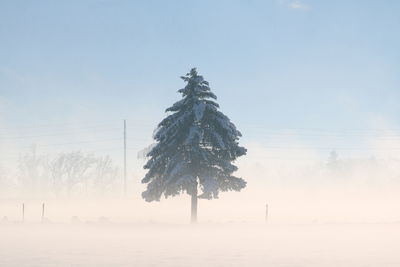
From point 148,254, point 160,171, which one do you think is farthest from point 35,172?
point 148,254

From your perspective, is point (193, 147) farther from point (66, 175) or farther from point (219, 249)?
point (66, 175)

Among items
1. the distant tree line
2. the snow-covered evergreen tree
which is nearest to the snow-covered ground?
the snow-covered evergreen tree

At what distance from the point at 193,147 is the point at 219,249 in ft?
55.9

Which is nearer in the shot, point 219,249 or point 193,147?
point 219,249

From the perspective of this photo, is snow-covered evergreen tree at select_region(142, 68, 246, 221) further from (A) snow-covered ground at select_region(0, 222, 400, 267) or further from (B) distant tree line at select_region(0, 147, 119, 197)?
(B) distant tree line at select_region(0, 147, 119, 197)

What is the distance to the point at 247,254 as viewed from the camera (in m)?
21.3

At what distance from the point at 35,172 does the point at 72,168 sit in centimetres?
1051

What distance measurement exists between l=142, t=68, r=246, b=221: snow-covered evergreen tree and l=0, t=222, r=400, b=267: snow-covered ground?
4.80m

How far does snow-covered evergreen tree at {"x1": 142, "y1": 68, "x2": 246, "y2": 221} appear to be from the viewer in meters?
39.4

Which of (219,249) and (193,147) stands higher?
(193,147)

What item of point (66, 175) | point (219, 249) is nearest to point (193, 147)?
point (219, 249)

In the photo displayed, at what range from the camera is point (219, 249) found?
23.1 metres

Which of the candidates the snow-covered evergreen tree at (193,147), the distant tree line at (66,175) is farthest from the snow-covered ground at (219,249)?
the distant tree line at (66,175)

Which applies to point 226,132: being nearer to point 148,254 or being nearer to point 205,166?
point 205,166
